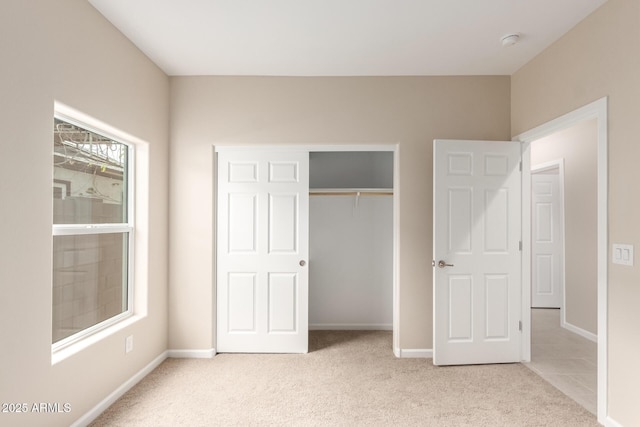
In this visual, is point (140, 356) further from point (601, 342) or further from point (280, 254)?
point (601, 342)

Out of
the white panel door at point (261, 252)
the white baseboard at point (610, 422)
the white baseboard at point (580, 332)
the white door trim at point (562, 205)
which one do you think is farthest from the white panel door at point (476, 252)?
the white door trim at point (562, 205)

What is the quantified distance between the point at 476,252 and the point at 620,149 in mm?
1389

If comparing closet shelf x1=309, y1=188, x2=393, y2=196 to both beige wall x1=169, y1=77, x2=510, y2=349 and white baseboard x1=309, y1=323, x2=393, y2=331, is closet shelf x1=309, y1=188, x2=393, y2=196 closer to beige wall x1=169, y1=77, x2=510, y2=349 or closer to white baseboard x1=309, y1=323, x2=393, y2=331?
beige wall x1=169, y1=77, x2=510, y2=349

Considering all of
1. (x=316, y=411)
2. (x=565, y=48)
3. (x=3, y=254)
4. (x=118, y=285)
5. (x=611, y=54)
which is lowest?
(x=316, y=411)

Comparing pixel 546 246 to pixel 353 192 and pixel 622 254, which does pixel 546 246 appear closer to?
pixel 353 192

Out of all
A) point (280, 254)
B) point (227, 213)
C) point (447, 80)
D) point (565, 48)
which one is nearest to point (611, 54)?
point (565, 48)

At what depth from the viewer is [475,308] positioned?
11.0 ft

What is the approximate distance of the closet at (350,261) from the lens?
4.44m

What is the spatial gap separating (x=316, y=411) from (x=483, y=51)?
3092mm

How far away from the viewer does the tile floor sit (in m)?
2.85

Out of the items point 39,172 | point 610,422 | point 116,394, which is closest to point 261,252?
point 116,394

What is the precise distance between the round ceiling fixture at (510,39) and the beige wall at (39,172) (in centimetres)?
292

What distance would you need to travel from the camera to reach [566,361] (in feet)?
11.3

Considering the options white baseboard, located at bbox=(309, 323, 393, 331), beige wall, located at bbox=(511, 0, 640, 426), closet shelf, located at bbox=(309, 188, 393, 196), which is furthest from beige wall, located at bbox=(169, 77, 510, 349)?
beige wall, located at bbox=(511, 0, 640, 426)
